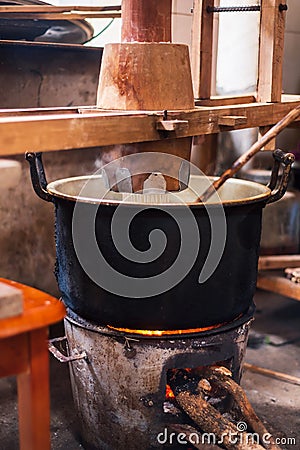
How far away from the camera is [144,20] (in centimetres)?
194

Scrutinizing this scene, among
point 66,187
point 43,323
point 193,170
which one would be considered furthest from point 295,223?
point 43,323

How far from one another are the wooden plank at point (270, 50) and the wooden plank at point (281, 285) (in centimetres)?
114

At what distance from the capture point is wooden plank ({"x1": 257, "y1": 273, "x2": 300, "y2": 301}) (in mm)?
3146

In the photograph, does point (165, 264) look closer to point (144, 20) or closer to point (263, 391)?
point (144, 20)

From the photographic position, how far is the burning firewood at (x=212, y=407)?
207cm

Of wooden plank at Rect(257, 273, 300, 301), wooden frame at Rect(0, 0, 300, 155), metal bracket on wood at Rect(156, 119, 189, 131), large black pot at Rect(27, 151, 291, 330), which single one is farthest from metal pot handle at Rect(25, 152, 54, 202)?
wooden plank at Rect(257, 273, 300, 301)

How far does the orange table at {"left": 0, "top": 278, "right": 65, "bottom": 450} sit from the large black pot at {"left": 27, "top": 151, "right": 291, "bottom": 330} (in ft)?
2.00

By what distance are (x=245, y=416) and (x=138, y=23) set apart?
4.59ft

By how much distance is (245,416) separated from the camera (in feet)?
7.26

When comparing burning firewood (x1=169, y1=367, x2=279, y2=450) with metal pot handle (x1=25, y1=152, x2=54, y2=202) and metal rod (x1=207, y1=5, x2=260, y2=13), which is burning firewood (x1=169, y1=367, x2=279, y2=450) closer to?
metal pot handle (x1=25, y1=152, x2=54, y2=202)

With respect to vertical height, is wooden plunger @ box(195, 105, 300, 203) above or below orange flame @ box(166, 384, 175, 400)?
above

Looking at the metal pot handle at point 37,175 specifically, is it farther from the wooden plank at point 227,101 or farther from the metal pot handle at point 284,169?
the metal pot handle at point 284,169

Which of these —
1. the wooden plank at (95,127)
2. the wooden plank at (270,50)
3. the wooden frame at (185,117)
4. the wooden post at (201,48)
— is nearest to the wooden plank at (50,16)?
the wooden frame at (185,117)

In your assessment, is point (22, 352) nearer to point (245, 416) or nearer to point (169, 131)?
A: point (169, 131)
